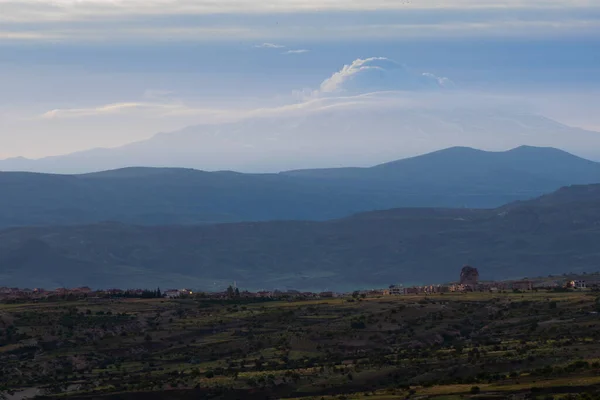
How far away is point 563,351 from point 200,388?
21.0 m

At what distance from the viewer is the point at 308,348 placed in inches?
4038

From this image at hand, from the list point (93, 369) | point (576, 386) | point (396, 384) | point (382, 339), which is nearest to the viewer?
point (576, 386)

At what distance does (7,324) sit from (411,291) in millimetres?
53467

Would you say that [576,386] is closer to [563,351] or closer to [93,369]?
[563,351]

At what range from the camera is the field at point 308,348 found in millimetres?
79125

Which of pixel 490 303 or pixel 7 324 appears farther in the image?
pixel 490 303

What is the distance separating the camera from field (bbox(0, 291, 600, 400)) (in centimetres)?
7912

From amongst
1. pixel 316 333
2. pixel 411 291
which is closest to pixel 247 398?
pixel 316 333

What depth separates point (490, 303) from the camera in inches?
4828

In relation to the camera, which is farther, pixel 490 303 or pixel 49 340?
pixel 490 303

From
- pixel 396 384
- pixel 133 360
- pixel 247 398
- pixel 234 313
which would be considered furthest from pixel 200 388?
pixel 234 313

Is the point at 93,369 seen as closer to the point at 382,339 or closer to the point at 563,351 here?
the point at 382,339

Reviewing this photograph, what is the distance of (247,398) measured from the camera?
8119 centimetres

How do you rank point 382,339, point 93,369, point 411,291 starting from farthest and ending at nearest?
1. point 411,291
2. point 382,339
3. point 93,369
